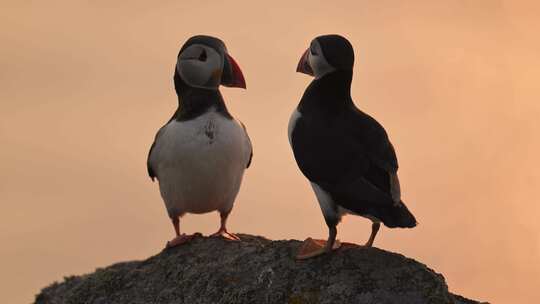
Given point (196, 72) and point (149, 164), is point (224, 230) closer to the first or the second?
point (149, 164)

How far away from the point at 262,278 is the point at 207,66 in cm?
252

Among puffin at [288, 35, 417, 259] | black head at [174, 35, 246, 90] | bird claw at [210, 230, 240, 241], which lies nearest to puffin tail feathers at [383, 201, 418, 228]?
puffin at [288, 35, 417, 259]

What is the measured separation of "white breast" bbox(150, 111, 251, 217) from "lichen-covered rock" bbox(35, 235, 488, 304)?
496 mm

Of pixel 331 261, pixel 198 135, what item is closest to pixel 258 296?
pixel 331 261

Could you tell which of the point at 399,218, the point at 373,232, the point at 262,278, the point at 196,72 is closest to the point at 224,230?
the point at 196,72

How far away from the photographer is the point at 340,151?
7.21 metres

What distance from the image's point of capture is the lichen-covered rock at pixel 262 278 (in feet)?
23.2

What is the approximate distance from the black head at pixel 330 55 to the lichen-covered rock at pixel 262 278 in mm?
1624

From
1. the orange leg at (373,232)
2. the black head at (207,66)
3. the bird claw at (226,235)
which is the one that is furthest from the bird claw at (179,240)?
the orange leg at (373,232)

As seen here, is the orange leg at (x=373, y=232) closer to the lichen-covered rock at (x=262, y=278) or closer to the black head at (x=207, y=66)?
the lichen-covered rock at (x=262, y=278)

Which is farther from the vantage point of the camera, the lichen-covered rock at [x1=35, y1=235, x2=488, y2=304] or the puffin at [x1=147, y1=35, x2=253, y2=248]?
the puffin at [x1=147, y1=35, x2=253, y2=248]

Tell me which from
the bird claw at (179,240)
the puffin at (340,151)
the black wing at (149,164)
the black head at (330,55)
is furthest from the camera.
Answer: the black wing at (149,164)

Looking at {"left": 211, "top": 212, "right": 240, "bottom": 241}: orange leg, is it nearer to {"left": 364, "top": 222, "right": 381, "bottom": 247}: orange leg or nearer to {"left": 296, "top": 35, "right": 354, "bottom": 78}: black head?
{"left": 364, "top": 222, "right": 381, "bottom": 247}: orange leg

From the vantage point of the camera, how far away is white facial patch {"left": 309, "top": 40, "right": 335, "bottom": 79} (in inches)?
298
